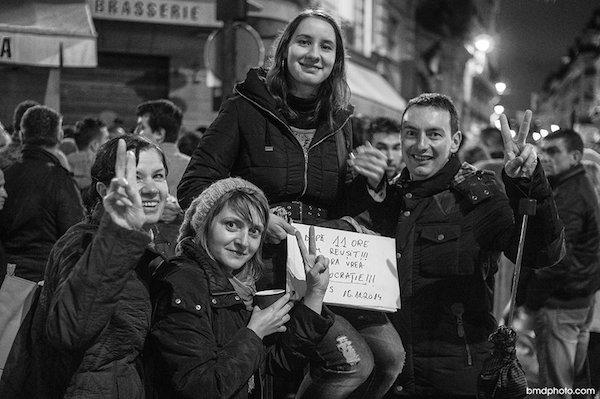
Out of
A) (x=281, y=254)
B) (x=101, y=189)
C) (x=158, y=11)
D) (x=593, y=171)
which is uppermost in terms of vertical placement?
(x=158, y=11)

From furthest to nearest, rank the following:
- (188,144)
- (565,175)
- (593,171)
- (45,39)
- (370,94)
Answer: (370,94)
(45,39)
(188,144)
(593,171)
(565,175)

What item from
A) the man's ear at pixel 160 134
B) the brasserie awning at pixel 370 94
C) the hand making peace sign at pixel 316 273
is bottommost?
the hand making peace sign at pixel 316 273

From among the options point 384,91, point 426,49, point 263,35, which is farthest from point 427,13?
point 263,35

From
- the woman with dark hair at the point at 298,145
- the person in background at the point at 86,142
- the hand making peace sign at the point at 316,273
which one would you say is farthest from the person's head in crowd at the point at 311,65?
the person in background at the point at 86,142

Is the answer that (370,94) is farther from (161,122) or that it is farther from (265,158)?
(265,158)

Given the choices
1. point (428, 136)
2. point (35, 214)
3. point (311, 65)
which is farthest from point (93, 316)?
point (35, 214)

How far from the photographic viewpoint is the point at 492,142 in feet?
35.1

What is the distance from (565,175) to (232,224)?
4540 mm

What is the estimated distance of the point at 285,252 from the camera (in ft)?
12.5

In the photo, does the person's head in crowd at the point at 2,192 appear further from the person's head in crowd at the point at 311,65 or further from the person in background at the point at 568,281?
the person in background at the point at 568,281

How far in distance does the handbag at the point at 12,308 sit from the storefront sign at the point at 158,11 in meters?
11.6

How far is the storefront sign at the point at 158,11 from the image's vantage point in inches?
573

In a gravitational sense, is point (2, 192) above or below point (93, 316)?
above

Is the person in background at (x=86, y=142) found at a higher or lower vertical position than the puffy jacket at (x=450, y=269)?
higher
